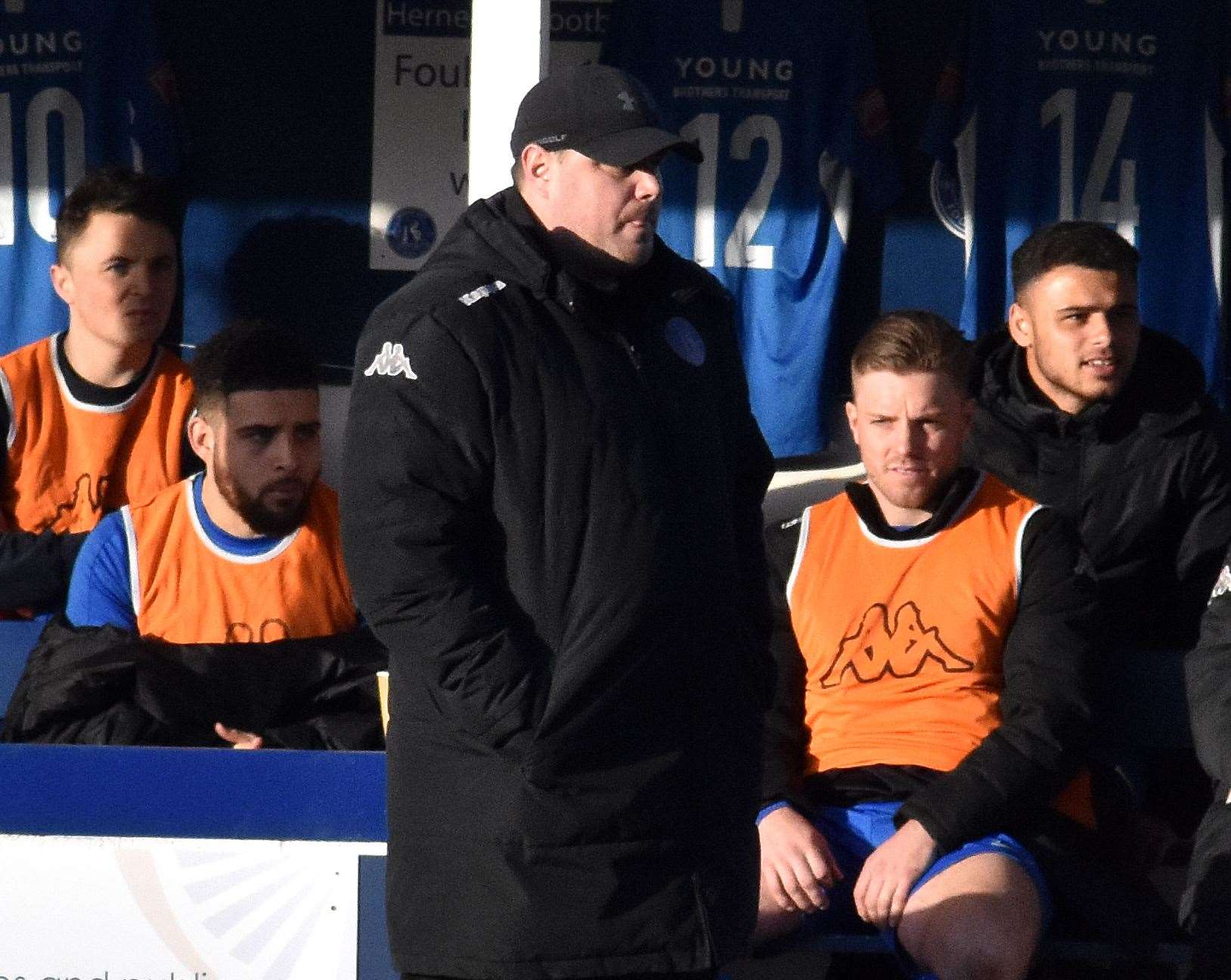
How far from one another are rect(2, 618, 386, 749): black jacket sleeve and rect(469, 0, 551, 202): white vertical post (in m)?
0.89

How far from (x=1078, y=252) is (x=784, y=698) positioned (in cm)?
110

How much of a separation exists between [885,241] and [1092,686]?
1847mm

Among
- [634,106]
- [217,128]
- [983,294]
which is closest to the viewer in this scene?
[634,106]

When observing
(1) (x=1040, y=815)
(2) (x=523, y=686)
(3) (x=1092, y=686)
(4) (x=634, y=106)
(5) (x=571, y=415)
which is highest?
(4) (x=634, y=106)

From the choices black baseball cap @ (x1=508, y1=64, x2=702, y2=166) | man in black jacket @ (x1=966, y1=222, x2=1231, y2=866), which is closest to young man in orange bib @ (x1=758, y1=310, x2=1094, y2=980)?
man in black jacket @ (x1=966, y1=222, x2=1231, y2=866)

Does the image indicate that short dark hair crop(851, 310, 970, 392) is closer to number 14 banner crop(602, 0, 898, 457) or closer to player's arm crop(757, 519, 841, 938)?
player's arm crop(757, 519, 841, 938)

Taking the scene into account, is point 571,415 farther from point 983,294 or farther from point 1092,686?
point 983,294

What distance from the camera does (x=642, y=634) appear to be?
2.24 metres

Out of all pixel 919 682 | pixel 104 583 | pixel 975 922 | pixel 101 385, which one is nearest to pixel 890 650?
pixel 919 682

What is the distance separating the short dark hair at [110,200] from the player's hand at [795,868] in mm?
2113

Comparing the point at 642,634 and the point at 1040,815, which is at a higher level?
the point at 642,634

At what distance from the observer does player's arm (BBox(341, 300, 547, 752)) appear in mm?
2174

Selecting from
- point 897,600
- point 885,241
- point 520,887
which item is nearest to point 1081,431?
point 897,600

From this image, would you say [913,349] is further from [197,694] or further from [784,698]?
[197,694]
